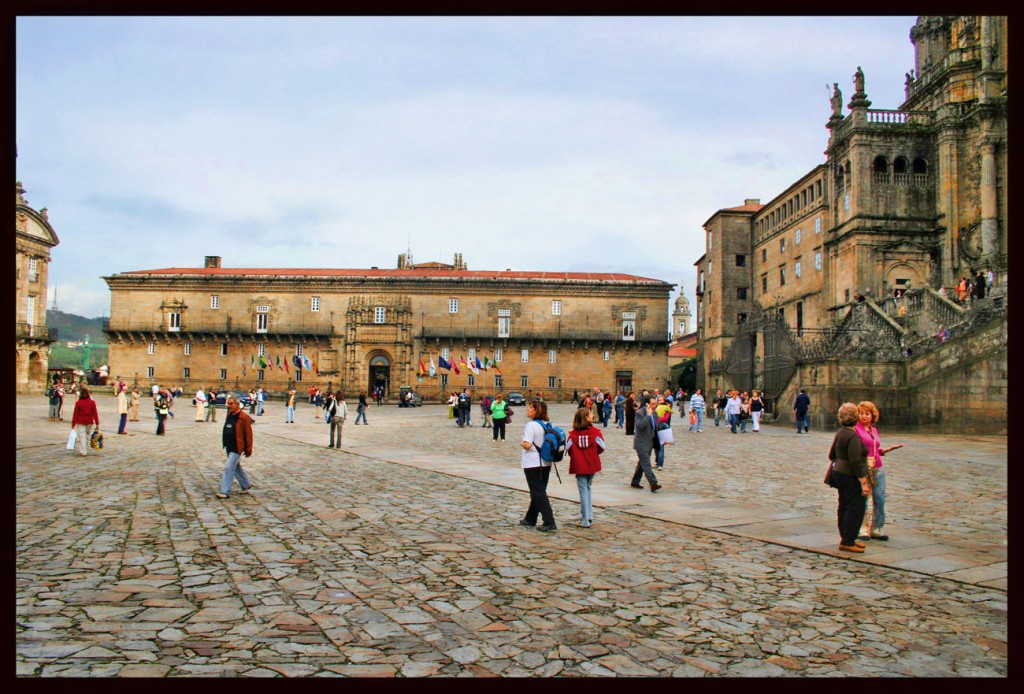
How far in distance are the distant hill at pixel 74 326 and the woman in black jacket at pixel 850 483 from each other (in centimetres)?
17793

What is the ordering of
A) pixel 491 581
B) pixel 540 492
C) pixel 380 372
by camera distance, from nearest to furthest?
pixel 491 581, pixel 540 492, pixel 380 372

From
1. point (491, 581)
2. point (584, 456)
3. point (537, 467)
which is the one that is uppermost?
point (584, 456)

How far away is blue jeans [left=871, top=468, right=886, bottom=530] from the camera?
→ 7.62m

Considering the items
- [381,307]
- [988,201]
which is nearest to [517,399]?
[381,307]

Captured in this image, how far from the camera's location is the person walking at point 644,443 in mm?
11047

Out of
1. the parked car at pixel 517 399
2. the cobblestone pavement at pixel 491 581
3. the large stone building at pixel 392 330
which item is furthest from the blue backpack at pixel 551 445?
the large stone building at pixel 392 330

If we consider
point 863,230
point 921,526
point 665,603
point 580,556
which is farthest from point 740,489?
point 863,230

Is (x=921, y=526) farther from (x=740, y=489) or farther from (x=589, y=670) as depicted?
(x=589, y=670)

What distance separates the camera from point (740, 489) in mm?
11273

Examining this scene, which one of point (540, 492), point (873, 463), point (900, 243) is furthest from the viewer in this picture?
point (900, 243)

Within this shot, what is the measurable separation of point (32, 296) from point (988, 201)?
58.9 metres

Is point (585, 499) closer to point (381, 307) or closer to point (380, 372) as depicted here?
point (381, 307)

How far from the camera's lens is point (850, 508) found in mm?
7109

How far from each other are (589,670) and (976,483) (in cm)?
1036
